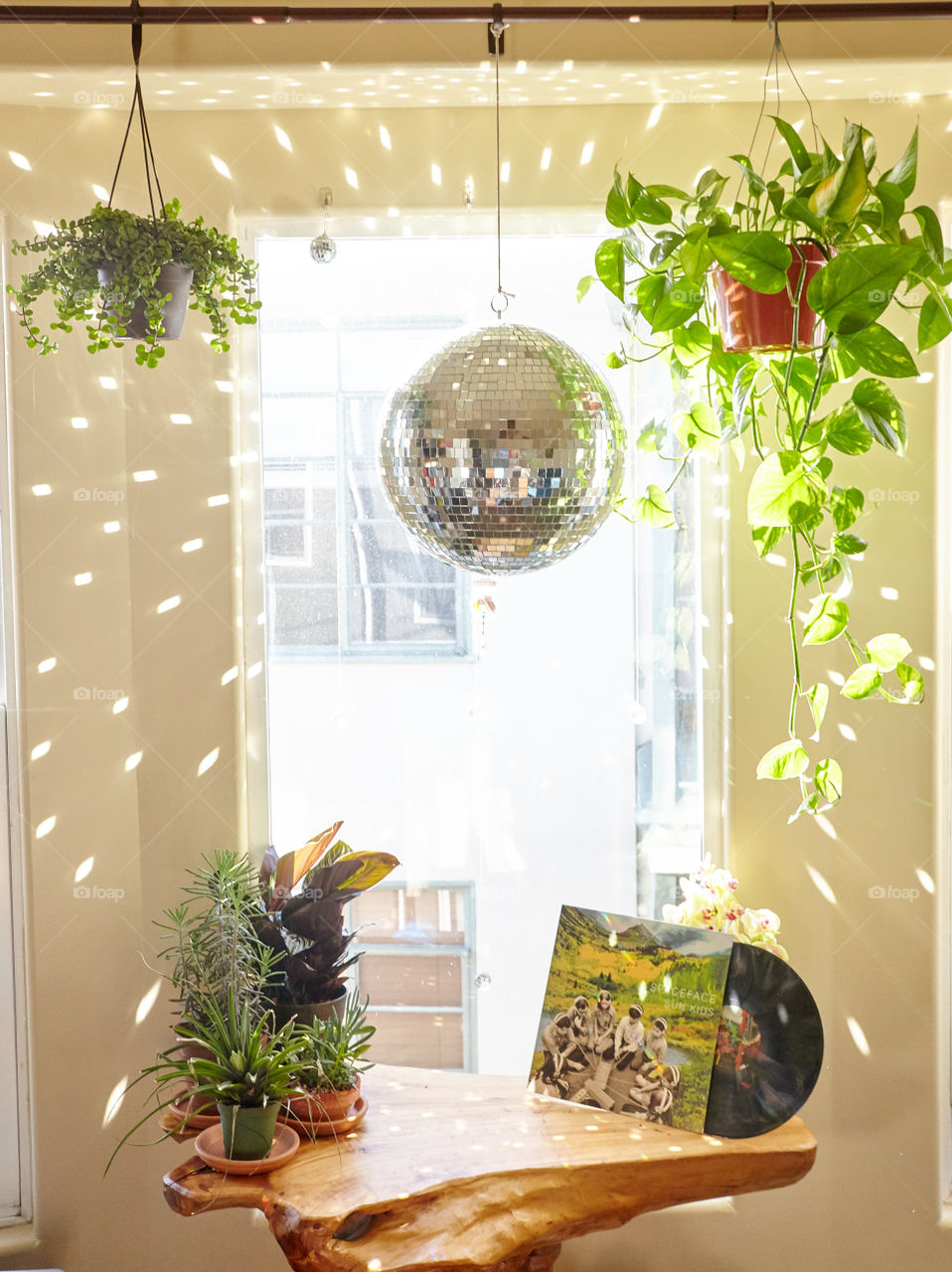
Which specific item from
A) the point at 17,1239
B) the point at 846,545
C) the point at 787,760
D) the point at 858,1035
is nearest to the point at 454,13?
the point at 846,545

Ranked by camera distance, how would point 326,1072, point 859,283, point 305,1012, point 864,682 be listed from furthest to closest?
point 305,1012 → point 326,1072 → point 864,682 → point 859,283

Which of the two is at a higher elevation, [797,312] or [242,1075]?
[797,312]

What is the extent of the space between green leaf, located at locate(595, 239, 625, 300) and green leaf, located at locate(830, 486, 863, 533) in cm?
47

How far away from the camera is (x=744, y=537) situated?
7.35ft

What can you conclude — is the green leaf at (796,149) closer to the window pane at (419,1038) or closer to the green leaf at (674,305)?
the green leaf at (674,305)

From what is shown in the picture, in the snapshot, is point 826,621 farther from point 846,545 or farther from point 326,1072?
point 326,1072

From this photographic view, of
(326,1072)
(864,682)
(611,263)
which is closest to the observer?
(611,263)

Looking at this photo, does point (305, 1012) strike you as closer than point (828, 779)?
No

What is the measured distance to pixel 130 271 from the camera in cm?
175

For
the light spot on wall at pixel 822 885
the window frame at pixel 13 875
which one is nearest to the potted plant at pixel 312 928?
the window frame at pixel 13 875

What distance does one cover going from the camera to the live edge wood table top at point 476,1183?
1.59 meters

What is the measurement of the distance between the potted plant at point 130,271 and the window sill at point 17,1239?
1.81 m

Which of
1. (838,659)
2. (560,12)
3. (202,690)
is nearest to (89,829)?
(202,690)

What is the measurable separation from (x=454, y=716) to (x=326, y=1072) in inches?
31.3
